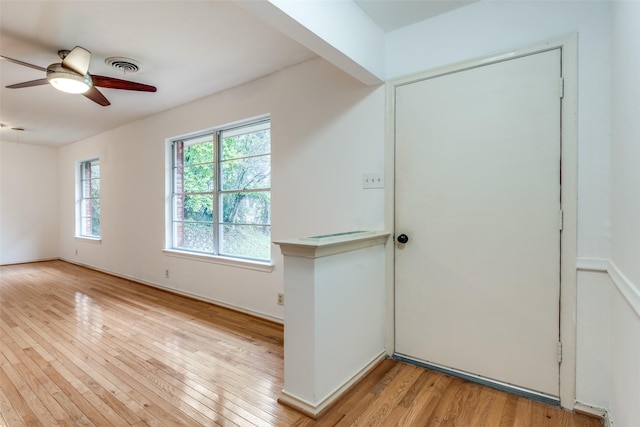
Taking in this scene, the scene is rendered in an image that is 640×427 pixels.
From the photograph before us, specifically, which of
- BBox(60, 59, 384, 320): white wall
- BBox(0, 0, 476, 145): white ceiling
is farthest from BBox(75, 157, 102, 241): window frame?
BBox(0, 0, 476, 145): white ceiling

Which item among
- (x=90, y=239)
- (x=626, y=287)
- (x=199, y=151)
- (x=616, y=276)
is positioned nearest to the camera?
(x=626, y=287)

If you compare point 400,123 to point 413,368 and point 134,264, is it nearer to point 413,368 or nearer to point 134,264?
point 413,368

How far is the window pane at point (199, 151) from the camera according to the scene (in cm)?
392

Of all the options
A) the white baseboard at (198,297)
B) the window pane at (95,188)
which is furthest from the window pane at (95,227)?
the white baseboard at (198,297)

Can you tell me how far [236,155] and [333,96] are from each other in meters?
1.51

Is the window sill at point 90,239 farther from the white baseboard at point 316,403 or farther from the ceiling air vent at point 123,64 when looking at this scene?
the white baseboard at point 316,403

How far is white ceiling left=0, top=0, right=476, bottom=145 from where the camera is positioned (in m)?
2.09

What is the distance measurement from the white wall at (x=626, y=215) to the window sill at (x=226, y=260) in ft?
8.24

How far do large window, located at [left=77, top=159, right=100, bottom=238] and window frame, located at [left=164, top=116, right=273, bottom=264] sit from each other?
2.71m

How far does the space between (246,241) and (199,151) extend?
1465 millimetres

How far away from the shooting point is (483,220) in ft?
6.56

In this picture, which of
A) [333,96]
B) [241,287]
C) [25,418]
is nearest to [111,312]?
[241,287]

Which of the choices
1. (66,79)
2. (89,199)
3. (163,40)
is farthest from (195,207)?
A: (89,199)

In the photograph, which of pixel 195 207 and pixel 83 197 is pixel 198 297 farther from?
pixel 83 197
